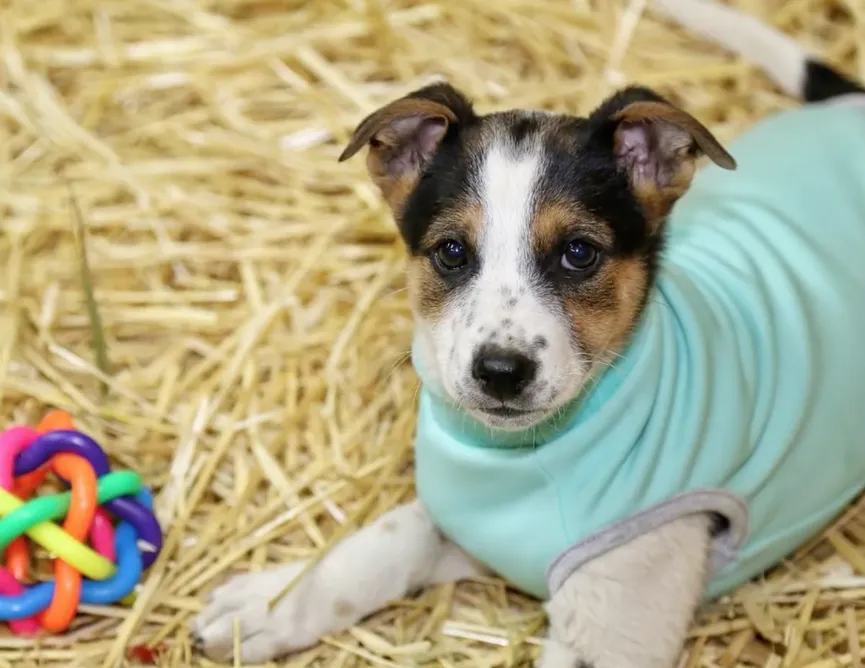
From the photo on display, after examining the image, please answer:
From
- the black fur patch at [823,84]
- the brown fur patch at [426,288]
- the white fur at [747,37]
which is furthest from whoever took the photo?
the white fur at [747,37]

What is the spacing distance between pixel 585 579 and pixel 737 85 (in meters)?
2.51

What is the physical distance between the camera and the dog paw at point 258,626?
2898mm

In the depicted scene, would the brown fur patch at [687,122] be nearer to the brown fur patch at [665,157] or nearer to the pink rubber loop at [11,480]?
the brown fur patch at [665,157]

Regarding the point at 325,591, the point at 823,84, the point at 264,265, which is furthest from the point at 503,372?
the point at 823,84

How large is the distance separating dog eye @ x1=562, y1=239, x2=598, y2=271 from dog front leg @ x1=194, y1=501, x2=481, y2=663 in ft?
2.91

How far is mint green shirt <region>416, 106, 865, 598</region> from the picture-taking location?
2592 mm

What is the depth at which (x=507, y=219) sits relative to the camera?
2482 millimetres

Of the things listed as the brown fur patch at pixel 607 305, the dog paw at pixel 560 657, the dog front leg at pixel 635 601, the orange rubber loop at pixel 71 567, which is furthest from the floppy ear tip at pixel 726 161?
the orange rubber loop at pixel 71 567

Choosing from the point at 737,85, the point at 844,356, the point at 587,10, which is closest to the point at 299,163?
the point at 587,10

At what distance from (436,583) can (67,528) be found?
3.17 feet

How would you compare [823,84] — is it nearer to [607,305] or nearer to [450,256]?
[607,305]

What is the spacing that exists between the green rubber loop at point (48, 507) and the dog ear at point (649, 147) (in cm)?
150

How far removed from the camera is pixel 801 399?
2.82 meters

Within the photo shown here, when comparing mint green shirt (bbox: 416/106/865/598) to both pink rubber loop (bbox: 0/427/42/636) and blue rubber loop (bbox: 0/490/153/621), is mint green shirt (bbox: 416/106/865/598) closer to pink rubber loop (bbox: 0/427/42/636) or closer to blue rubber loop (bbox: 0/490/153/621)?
blue rubber loop (bbox: 0/490/153/621)
